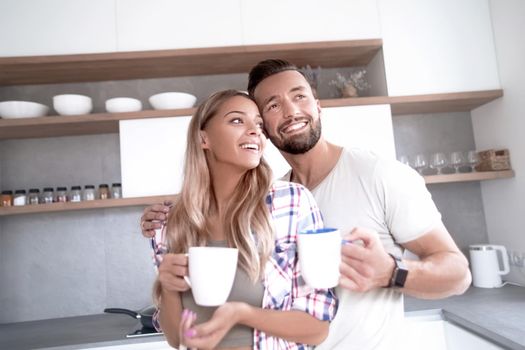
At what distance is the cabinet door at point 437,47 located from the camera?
189 centimetres

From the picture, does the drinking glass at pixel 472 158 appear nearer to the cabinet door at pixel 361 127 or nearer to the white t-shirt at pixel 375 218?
the cabinet door at pixel 361 127

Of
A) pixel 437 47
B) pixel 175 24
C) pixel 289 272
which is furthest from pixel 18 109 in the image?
pixel 437 47

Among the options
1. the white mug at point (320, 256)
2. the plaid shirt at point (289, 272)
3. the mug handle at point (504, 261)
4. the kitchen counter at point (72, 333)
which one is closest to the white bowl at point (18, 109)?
the kitchen counter at point (72, 333)

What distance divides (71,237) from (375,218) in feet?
5.79

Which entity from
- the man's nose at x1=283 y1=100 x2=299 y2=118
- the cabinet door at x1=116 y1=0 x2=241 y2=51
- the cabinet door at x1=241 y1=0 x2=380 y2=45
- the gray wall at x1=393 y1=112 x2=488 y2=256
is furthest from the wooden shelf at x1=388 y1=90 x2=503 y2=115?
the man's nose at x1=283 y1=100 x2=299 y2=118

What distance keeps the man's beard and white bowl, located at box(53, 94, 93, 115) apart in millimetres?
1220

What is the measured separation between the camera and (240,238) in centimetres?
81

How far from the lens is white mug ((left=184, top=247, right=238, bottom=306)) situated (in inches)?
23.1

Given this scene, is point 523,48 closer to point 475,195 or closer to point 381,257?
point 475,195

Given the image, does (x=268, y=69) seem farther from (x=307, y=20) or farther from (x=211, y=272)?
(x=307, y=20)

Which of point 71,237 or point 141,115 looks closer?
point 141,115

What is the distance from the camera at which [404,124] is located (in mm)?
2209

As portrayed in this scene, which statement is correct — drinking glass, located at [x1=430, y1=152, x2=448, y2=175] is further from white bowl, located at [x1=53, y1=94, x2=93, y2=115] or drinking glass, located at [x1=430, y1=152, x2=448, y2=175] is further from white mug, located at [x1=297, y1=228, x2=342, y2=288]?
white bowl, located at [x1=53, y1=94, x2=93, y2=115]

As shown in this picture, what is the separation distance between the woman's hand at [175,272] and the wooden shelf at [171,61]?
4.49 ft
